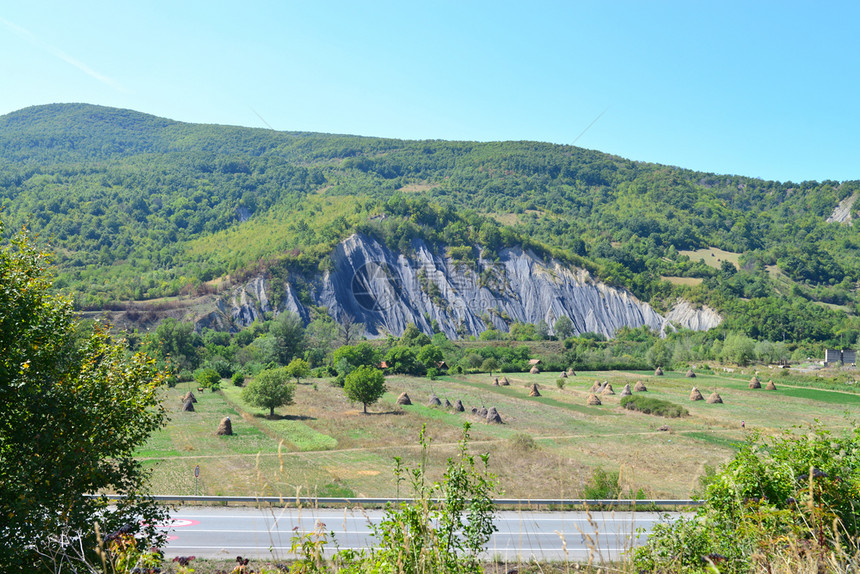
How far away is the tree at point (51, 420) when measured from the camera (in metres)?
9.56

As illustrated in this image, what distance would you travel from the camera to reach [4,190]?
162375 mm

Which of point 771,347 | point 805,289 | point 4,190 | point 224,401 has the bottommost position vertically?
point 224,401

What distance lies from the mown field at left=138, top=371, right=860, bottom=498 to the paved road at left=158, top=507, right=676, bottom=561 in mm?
1423

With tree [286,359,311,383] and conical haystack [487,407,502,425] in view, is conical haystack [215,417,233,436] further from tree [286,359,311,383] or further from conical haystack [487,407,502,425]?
tree [286,359,311,383]

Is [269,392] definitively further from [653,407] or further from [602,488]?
[653,407]

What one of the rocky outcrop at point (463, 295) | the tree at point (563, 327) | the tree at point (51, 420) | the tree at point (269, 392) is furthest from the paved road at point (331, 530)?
the tree at point (563, 327)

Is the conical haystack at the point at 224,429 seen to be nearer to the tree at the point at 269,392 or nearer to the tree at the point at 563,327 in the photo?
the tree at the point at 269,392

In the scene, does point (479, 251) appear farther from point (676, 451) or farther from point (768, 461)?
point (768, 461)

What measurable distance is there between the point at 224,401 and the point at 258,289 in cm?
5949

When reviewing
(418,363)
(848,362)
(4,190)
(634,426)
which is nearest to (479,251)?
(418,363)

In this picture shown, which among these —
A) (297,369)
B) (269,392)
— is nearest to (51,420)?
(269,392)

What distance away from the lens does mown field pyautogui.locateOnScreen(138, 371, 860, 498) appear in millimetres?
27797

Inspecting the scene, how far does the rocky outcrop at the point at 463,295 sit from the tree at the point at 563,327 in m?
6.00

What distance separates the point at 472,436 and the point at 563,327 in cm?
9000
